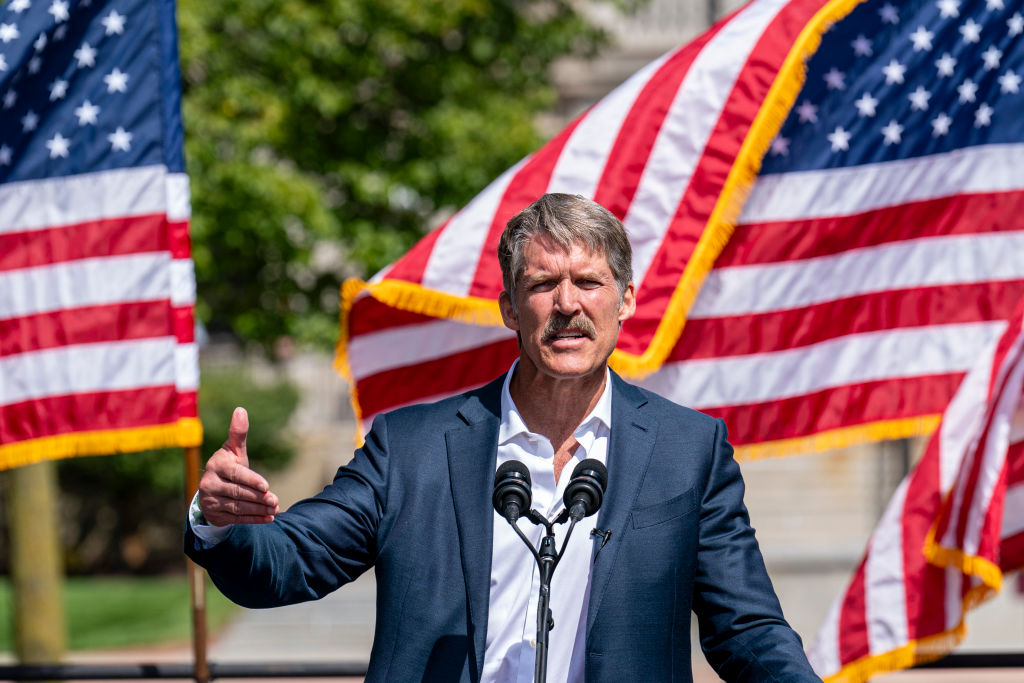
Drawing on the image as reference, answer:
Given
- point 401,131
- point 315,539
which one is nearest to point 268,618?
point 401,131

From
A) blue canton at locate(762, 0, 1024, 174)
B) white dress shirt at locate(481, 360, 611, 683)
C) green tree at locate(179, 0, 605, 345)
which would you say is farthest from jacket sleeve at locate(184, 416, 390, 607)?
green tree at locate(179, 0, 605, 345)

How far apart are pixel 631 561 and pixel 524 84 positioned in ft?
30.9

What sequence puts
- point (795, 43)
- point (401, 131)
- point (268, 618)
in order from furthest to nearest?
1. point (268, 618)
2. point (401, 131)
3. point (795, 43)

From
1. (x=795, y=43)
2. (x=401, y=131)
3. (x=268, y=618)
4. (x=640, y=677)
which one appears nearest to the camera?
(x=640, y=677)

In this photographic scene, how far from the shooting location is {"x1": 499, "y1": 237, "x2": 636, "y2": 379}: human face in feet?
8.56

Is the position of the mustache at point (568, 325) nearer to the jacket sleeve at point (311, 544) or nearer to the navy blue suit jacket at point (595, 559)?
the navy blue suit jacket at point (595, 559)

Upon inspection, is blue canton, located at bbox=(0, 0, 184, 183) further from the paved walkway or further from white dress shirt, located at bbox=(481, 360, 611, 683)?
the paved walkway

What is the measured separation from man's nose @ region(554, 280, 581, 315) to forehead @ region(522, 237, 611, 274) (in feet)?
0.12

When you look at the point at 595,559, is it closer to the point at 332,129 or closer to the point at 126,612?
the point at 332,129

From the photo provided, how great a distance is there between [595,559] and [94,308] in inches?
96.7

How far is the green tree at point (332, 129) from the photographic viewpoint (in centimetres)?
1012

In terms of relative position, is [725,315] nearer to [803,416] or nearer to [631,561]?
[803,416]

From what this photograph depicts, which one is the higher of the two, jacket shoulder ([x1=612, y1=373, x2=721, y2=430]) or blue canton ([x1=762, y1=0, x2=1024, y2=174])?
blue canton ([x1=762, y1=0, x2=1024, y2=174])

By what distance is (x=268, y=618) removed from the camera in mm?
14578
